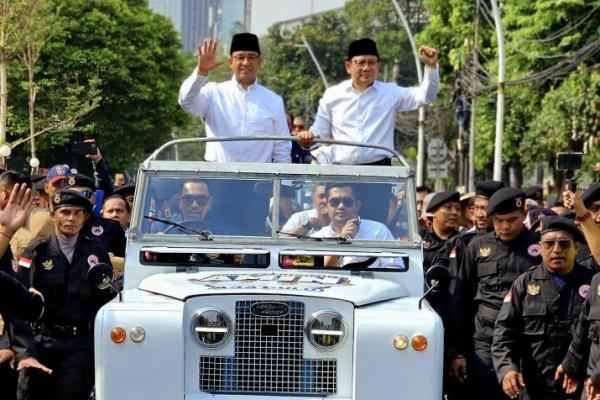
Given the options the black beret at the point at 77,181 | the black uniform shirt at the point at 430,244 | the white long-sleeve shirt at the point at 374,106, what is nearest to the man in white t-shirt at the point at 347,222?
the white long-sleeve shirt at the point at 374,106

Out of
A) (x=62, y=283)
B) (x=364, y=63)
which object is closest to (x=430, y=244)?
(x=364, y=63)

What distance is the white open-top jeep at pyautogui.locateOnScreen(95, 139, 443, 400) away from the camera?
816cm

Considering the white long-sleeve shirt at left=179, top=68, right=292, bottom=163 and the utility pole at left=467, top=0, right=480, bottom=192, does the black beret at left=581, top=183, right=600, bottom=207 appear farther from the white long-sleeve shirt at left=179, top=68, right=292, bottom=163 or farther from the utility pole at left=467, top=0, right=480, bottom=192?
the utility pole at left=467, top=0, right=480, bottom=192

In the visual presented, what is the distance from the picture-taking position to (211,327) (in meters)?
8.33

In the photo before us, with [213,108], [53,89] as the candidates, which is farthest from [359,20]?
[213,108]

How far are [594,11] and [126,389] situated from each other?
31342 mm

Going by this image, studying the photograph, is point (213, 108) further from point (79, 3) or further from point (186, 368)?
point (79, 3)

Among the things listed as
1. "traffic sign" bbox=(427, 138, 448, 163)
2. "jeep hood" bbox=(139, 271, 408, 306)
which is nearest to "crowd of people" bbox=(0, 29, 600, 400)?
"jeep hood" bbox=(139, 271, 408, 306)

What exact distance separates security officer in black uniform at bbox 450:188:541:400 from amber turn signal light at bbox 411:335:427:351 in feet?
7.85

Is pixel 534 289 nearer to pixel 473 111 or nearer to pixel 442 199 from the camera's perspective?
pixel 442 199

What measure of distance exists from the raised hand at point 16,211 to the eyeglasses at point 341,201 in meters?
2.20

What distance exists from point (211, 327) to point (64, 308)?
193cm

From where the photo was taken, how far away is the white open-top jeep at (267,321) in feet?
26.8

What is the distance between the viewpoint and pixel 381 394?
813 centimetres
